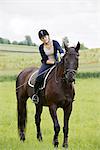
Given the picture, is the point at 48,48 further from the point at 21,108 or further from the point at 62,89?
the point at 21,108

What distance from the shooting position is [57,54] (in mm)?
10422

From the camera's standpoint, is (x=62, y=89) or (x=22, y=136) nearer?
(x=62, y=89)

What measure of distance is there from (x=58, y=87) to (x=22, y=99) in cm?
245

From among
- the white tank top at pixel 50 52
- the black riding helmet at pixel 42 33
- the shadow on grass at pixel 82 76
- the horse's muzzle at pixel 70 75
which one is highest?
the black riding helmet at pixel 42 33

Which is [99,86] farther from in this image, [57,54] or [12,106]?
[57,54]

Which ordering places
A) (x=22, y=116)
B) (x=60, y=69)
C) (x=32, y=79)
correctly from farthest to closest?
(x=22, y=116) → (x=32, y=79) → (x=60, y=69)

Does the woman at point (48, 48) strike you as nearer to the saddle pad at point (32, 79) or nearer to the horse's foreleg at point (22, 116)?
the saddle pad at point (32, 79)

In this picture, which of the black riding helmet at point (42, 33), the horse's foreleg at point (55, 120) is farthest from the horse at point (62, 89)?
the black riding helmet at point (42, 33)

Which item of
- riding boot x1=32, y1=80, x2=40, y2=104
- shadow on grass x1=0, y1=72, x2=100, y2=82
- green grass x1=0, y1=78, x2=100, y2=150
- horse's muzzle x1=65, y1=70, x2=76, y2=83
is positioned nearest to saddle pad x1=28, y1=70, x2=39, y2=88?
riding boot x1=32, y1=80, x2=40, y2=104

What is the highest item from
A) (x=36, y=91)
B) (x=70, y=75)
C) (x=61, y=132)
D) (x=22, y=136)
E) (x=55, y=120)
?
(x=70, y=75)

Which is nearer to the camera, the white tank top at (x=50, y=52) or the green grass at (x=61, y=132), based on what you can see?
the green grass at (x=61, y=132)

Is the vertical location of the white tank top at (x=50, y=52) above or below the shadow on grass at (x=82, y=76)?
above

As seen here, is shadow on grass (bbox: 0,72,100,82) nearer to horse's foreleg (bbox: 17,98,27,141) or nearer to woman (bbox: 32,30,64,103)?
horse's foreleg (bbox: 17,98,27,141)

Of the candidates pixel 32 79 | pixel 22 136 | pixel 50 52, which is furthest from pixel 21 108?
pixel 50 52
